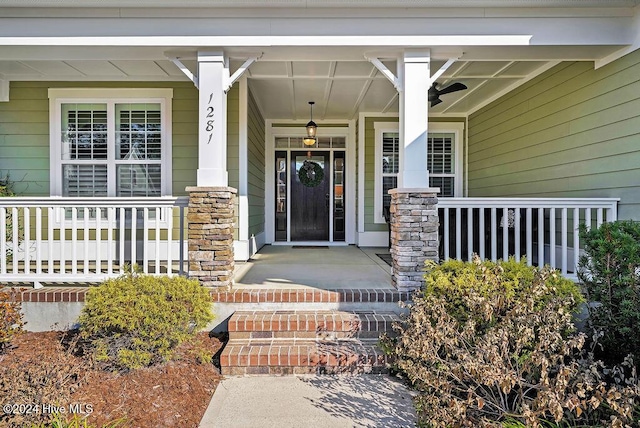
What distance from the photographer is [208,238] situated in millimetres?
3684

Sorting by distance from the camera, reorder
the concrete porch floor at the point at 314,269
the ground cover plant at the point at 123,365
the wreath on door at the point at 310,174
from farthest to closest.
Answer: the wreath on door at the point at 310,174, the concrete porch floor at the point at 314,269, the ground cover plant at the point at 123,365

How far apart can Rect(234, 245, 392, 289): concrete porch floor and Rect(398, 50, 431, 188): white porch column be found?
1157 mm

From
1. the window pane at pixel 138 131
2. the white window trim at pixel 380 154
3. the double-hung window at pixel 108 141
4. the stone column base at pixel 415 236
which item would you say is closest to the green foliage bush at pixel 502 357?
the stone column base at pixel 415 236

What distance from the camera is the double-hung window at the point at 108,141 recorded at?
5426 mm

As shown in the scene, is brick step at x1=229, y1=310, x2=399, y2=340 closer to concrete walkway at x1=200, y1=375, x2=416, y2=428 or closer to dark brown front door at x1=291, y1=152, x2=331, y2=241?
concrete walkway at x1=200, y1=375, x2=416, y2=428

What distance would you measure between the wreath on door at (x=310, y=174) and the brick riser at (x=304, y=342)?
188 inches

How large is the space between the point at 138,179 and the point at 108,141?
665 millimetres

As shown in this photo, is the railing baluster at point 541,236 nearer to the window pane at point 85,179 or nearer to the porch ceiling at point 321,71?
the porch ceiling at point 321,71

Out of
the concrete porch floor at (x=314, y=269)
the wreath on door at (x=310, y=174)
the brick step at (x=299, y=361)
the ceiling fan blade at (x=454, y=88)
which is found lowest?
the brick step at (x=299, y=361)

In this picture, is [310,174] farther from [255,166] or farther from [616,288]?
[616,288]

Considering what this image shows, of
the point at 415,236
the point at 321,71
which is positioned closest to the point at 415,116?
the point at 415,236

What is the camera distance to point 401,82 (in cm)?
388

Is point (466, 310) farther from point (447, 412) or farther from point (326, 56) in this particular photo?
point (326, 56)

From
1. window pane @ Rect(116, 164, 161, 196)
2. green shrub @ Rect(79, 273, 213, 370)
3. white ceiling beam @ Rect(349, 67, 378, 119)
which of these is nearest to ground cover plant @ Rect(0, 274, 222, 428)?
green shrub @ Rect(79, 273, 213, 370)
